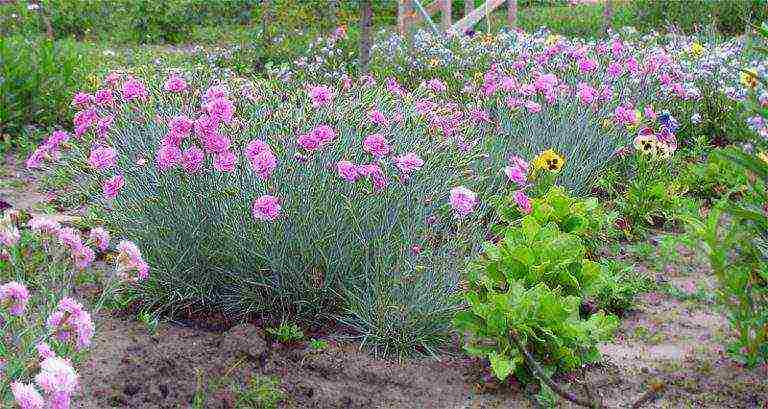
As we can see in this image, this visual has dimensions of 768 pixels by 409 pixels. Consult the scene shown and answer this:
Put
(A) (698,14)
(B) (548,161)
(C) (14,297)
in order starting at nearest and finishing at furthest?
1. (C) (14,297)
2. (B) (548,161)
3. (A) (698,14)

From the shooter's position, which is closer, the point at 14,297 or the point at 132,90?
the point at 14,297

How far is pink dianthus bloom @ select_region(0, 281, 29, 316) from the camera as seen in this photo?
2.24 metres

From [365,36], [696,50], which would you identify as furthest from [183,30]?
[696,50]

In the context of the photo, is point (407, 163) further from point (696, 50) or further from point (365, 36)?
point (696, 50)

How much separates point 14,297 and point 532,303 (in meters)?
1.72

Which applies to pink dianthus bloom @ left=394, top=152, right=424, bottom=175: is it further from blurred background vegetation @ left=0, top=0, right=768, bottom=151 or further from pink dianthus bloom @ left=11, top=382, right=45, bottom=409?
blurred background vegetation @ left=0, top=0, right=768, bottom=151

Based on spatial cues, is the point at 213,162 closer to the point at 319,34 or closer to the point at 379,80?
the point at 379,80

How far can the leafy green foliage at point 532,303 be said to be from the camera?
321cm

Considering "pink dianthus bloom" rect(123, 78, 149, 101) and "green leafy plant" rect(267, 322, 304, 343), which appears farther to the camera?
"pink dianthus bloom" rect(123, 78, 149, 101)

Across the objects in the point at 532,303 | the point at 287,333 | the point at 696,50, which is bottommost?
the point at 696,50

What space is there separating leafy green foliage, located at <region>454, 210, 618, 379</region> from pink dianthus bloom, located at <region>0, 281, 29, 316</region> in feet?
5.11

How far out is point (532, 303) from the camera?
3217 mm

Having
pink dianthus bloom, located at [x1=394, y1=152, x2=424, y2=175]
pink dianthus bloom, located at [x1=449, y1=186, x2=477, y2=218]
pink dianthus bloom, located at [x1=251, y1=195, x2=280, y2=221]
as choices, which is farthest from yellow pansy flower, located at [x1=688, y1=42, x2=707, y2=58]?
pink dianthus bloom, located at [x1=251, y1=195, x2=280, y2=221]

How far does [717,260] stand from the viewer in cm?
322
